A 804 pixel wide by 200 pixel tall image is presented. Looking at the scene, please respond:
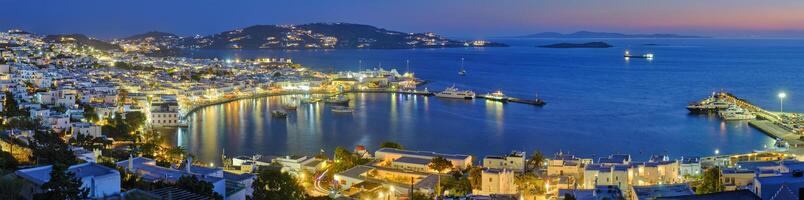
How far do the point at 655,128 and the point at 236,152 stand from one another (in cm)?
648

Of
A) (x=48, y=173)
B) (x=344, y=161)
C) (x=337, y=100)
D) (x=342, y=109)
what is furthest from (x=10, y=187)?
(x=337, y=100)

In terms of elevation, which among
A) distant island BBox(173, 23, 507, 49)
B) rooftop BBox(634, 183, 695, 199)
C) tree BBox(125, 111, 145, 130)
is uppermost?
distant island BBox(173, 23, 507, 49)

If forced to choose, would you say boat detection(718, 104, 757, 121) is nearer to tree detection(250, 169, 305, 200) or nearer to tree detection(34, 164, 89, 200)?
tree detection(250, 169, 305, 200)

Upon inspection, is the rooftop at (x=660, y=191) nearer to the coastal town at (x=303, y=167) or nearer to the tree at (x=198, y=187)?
the coastal town at (x=303, y=167)

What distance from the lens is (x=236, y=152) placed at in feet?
27.3

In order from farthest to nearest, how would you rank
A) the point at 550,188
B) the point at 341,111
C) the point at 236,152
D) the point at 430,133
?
the point at 341,111 < the point at 430,133 < the point at 236,152 < the point at 550,188

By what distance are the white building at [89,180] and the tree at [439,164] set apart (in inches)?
131

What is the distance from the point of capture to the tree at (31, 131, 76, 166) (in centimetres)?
446

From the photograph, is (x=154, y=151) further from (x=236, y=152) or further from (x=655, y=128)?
(x=655, y=128)

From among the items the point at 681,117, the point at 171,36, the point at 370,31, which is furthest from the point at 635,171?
the point at 171,36

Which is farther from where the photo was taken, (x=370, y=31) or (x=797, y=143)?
(x=370, y=31)

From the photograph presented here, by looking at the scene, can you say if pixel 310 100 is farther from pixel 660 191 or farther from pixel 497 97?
pixel 660 191

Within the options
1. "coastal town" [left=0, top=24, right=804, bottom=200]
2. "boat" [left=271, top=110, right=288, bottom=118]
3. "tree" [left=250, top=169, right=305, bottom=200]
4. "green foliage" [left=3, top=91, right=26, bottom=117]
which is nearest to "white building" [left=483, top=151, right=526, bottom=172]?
"coastal town" [left=0, top=24, right=804, bottom=200]

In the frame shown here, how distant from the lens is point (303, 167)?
6.43 metres
